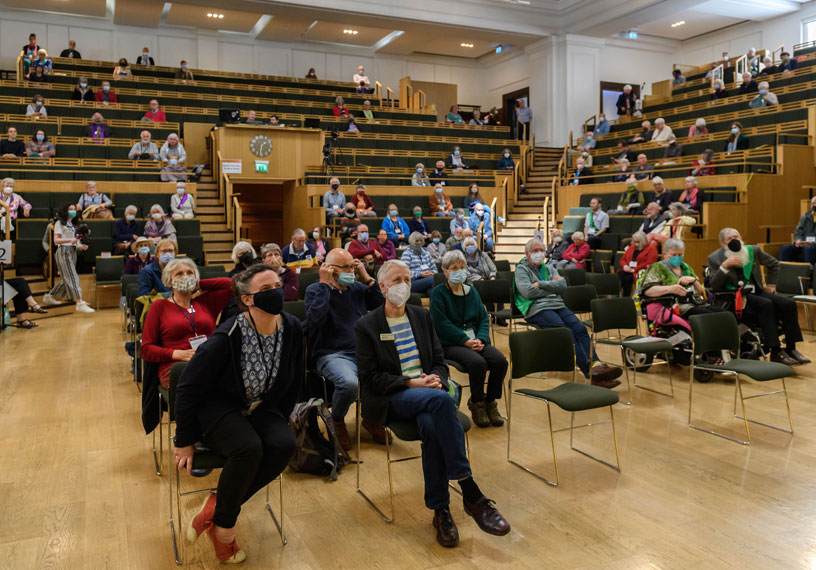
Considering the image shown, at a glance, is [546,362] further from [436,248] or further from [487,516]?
[436,248]

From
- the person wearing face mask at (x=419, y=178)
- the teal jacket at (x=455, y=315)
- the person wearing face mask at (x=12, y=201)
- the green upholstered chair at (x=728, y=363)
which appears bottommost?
the green upholstered chair at (x=728, y=363)

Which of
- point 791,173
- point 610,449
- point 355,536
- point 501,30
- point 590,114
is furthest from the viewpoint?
point 590,114

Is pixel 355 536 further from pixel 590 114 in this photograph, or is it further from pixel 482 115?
pixel 482 115

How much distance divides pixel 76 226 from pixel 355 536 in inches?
346

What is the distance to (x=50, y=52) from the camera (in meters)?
19.9

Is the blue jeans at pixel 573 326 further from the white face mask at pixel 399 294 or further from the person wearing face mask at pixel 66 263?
the person wearing face mask at pixel 66 263

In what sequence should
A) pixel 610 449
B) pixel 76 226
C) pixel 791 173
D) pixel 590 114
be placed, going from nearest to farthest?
pixel 610 449, pixel 76 226, pixel 791 173, pixel 590 114

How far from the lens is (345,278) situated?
4242mm

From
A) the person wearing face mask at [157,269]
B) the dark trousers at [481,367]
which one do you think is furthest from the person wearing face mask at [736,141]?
the person wearing face mask at [157,269]

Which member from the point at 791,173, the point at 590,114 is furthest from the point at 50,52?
the point at 791,173

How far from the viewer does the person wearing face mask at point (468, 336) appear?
4434 millimetres

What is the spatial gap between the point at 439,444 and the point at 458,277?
1714 millimetres

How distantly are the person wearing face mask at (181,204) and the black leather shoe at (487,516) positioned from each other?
9.90 metres

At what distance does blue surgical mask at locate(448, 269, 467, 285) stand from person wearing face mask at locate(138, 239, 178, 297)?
2.36 metres
